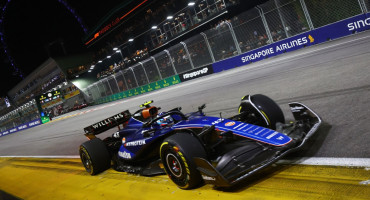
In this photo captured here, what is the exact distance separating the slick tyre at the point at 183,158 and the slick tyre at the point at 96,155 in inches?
87.5

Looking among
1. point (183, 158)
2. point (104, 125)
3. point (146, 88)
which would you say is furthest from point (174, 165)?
point (146, 88)

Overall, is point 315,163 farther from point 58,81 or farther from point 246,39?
point 58,81

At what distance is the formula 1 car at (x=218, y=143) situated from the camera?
286 centimetres

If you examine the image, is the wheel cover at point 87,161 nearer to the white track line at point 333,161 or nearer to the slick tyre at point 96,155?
the slick tyre at point 96,155

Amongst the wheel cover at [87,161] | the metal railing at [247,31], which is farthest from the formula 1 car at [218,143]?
the metal railing at [247,31]

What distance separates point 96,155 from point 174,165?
92.4 inches

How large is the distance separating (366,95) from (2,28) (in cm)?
7848

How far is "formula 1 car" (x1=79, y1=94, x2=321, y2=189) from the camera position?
2861 millimetres

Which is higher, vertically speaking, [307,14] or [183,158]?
[307,14]

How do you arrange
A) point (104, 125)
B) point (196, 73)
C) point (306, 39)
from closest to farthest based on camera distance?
point (104, 125) → point (306, 39) → point (196, 73)

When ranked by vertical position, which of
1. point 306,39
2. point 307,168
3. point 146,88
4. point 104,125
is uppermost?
point 146,88

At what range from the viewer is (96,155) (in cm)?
517

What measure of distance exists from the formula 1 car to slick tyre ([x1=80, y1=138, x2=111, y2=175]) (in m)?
0.70

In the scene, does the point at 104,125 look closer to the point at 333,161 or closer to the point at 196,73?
the point at 333,161
